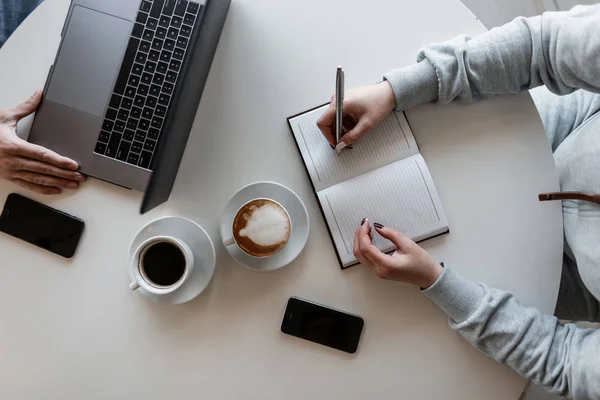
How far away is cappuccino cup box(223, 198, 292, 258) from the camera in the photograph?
79 cm

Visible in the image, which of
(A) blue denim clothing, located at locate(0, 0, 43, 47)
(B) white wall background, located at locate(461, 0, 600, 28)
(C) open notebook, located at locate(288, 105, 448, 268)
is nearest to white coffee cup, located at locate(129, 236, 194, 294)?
(C) open notebook, located at locate(288, 105, 448, 268)

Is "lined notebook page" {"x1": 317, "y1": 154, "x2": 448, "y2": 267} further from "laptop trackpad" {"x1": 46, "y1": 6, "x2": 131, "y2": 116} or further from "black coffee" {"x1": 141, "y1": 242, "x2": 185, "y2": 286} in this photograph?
"laptop trackpad" {"x1": 46, "y1": 6, "x2": 131, "y2": 116}

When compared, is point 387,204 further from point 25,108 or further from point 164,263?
point 25,108

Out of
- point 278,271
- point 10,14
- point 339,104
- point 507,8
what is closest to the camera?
point 339,104

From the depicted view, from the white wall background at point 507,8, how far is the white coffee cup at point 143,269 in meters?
1.15

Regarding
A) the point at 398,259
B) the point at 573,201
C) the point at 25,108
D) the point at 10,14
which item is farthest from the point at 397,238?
the point at 10,14

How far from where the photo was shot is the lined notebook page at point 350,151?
0.86 metres

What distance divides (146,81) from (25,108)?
0.70ft

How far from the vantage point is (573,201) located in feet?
2.80

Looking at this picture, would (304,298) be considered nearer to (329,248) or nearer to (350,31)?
(329,248)

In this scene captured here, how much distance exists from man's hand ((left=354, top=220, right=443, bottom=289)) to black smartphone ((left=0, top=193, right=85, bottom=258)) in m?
0.50

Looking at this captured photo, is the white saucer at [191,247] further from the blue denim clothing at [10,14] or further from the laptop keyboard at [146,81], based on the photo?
the blue denim clothing at [10,14]

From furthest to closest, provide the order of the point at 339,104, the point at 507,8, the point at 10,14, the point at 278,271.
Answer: the point at 507,8 → the point at 10,14 → the point at 278,271 → the point at 339,104

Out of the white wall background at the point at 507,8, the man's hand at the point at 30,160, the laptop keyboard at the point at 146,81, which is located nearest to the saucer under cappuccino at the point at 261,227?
the laptop keyboard at the point at 146,81
